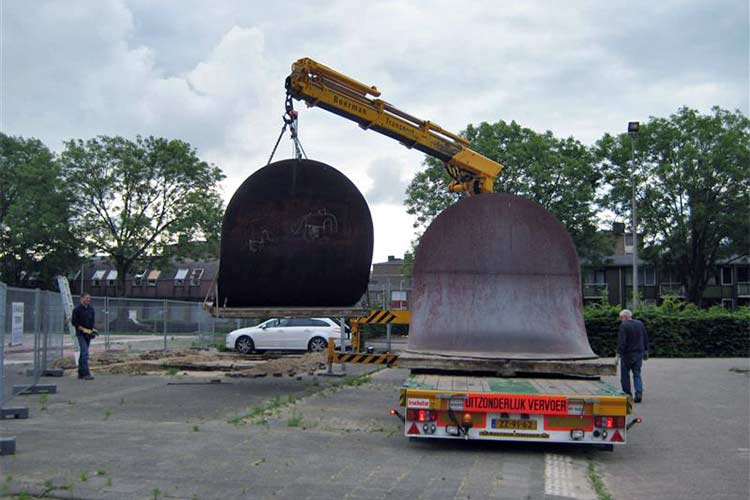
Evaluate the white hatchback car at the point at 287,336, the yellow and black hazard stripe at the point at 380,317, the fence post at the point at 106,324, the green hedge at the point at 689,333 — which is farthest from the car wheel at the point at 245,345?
the green hedge at the point at 689,333

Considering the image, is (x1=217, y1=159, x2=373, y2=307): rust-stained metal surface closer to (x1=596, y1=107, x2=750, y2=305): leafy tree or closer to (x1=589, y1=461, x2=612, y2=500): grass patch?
(x1=589, y1=461, x2=612, y2=500): grass patch

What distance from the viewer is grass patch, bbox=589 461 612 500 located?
6.36m

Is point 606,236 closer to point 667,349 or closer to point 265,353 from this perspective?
point 667,349

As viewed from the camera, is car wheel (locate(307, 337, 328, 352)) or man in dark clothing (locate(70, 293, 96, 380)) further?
car wheel (locate(307, 337, 328, 352))

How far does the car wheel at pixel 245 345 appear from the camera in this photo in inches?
966

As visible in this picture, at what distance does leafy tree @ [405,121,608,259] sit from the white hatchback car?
18.3 m

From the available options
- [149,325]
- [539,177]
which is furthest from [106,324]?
[539,177]

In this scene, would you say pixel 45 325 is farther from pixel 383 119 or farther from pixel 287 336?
pixel 287 336

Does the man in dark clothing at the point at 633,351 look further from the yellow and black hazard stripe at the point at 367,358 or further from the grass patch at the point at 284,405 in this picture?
the grass patch at the point at 284,405

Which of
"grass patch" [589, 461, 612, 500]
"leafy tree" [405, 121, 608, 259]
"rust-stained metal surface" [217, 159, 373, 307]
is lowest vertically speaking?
"grass patch" [589, 461, 612, 500]

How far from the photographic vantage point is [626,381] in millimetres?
12844

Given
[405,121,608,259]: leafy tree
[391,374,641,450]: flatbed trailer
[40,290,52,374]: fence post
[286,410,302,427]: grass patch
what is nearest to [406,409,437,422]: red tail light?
[391,374,641,450]: flatbed trailer

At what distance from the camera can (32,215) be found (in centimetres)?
4491

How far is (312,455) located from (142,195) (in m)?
38.8
